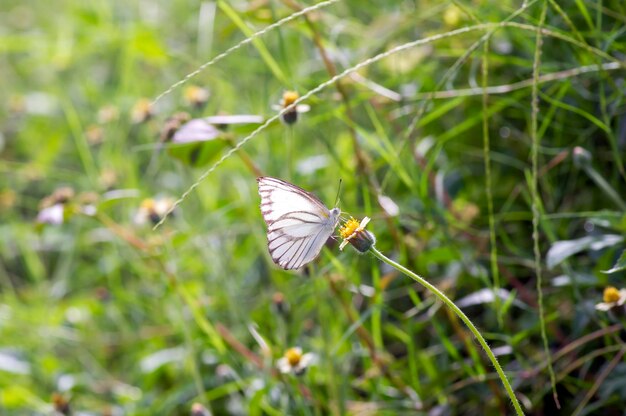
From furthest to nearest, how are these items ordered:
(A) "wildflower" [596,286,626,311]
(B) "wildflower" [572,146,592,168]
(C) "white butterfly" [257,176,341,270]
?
(B) "wildflower" [572,146,592,168] → (A) "wildflower" [596,286,626,311] → (C) "white butterfly" [257,176,341,270]

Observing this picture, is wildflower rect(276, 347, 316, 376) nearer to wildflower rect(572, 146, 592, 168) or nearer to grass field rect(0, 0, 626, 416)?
grass field rect(0, 0, 626, 416)

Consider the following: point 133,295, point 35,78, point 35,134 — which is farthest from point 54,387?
point 35,78

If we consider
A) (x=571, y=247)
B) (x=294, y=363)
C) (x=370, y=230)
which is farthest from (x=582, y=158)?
(x=294, y=363)

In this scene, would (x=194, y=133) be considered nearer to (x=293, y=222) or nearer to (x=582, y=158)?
(x=293, y=222)

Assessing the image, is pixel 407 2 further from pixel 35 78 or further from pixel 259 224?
pixel 35 78

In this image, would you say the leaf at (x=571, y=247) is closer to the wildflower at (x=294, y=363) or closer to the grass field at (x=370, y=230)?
the grass field at (x=370, y=230)

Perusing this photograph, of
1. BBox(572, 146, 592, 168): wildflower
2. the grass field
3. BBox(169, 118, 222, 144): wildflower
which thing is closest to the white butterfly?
the grass field
